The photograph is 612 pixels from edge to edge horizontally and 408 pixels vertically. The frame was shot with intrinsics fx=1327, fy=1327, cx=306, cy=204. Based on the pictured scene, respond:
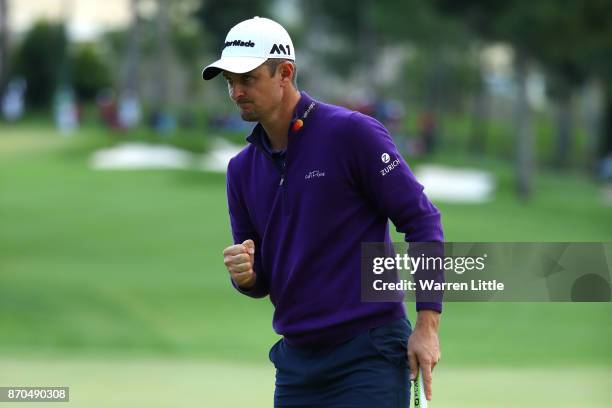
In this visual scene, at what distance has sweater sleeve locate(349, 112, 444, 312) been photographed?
16.2ft

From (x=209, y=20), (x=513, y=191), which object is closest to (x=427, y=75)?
(x=209, y=20)

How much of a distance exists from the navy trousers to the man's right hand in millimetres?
380

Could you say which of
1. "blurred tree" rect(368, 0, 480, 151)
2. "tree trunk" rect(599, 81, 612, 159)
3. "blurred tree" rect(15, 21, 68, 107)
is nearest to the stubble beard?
"blurred tree" rect(368, 0, 480, 151)

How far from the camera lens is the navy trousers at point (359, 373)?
16.4 ft

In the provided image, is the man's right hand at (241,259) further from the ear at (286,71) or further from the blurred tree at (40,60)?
the blurred tree at (40,60)

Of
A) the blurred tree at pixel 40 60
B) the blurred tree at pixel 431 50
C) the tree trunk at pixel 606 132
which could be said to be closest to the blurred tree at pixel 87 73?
the blurred tree at pixel 40 60

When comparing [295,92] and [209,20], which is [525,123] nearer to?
[209,20]

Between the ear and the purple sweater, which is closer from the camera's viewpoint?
the purple sweater

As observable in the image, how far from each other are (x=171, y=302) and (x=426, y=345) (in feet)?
64.3

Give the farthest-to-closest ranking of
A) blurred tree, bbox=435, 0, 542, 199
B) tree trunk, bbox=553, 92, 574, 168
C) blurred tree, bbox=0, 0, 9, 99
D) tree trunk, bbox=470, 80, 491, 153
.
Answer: tree trunk, bbox=470, 80, 491, 153, tree trunk, bbox=553, 92, 574, 168, blurred tree, bbox=0, 0, 9, 99, blurred tree, bbox=435, 0, 542, 199

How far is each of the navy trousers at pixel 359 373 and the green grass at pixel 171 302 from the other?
5.22 meters

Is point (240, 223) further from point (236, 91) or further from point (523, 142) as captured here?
point (523, 142)

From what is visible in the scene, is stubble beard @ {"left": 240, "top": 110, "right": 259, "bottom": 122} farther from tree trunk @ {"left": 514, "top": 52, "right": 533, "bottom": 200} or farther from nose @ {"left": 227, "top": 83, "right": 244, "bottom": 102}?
tree trunk @ {"left": 514, "top": 52, "right": 533, "bottom": 200}

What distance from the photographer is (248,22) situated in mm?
5113
